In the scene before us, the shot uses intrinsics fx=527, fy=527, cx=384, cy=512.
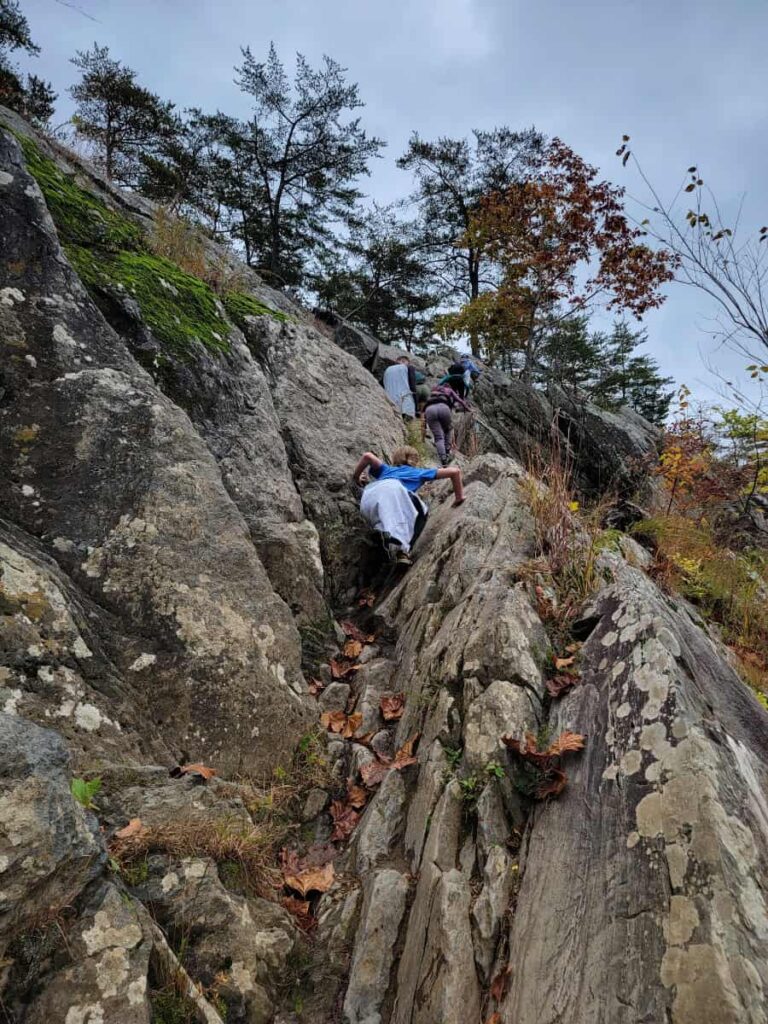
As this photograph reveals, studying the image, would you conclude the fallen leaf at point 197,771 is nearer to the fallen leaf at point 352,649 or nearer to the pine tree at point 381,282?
the fallen leaf at point 352,649

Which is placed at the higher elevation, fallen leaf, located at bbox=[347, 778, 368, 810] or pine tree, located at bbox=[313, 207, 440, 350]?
pine tree, located at bbox=[313, 207, 440, 350]

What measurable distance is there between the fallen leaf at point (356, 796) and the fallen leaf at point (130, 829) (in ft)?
4.28

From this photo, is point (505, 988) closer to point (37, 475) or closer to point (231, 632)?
Answer: point (231, 632)

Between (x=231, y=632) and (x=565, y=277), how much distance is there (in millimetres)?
15753

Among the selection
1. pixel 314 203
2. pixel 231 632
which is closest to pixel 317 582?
pixel 231 632

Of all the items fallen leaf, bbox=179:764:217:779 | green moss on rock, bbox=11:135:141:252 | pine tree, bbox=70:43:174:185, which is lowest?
fallen leaf, bbox=179:764:217:779

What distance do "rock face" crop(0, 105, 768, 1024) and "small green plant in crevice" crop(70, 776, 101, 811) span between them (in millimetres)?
170

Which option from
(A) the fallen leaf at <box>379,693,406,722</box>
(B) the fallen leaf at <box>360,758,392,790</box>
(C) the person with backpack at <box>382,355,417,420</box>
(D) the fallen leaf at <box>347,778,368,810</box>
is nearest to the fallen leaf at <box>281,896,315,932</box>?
(D) the fallen leaf at <box>347,778,368,810</box>

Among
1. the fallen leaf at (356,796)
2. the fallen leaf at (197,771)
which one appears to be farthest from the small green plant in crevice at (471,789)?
the fallen leaf at (197,771)

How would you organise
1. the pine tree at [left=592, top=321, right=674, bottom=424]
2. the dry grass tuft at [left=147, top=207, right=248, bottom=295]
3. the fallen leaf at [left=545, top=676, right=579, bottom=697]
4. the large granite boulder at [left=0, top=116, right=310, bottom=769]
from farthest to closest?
the pine tree at [left=592, top=321, right=674, bottom=424] < the dry grass tuft at [left=147, top=207, right=248, bottom=295] < the large granite boulder at [left=0, top=116, right=310, bottom=769] < the fallen leaf at [left=545, top=676, right=579, bottom=697]

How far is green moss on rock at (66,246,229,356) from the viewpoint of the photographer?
527 centimetres

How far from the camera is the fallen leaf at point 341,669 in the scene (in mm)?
4609

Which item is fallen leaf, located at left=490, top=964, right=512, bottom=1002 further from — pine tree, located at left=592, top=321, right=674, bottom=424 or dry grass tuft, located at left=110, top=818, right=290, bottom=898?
pine tree, located at left=592, top=321, right=674, bottom=424

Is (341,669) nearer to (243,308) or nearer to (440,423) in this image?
(243,308)
